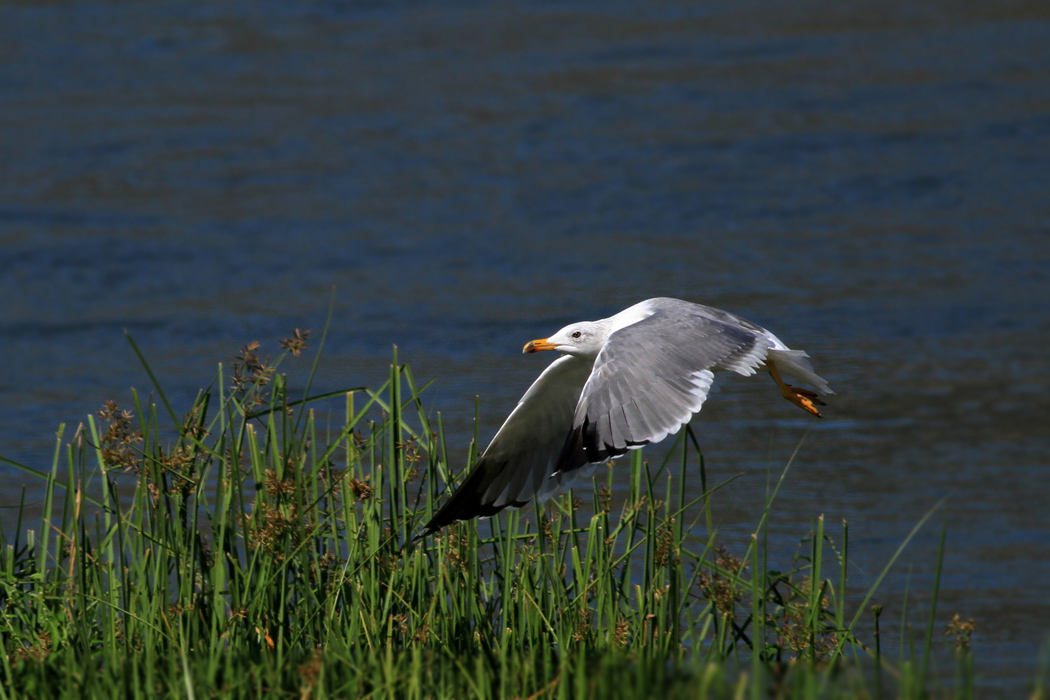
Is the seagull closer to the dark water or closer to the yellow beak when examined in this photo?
the yellow beak

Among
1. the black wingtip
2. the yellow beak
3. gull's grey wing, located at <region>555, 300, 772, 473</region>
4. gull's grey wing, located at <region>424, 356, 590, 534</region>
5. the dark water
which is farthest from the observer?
the dark water

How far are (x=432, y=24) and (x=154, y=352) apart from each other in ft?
30.8

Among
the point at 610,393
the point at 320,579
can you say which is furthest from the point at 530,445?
the point at 320,579

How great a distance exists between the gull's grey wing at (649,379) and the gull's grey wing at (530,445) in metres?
0.31

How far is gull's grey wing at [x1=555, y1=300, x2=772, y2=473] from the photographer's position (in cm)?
442

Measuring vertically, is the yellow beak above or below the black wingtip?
above

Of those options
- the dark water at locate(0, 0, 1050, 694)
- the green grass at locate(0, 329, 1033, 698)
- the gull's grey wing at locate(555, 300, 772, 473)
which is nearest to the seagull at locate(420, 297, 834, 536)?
the gull's grey wing at locate(555, 300, 772, 473)

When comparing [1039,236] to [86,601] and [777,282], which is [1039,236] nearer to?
[777,282]

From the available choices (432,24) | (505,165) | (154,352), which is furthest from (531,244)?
(432,24)

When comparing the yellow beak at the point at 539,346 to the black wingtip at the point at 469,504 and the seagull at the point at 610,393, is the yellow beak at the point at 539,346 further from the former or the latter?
the black wingtip at the point at 469,504

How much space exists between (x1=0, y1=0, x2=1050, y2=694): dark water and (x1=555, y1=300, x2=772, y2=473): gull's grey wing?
1.28 metres

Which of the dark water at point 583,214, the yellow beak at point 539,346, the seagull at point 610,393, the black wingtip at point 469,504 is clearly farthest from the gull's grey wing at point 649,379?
the dark water at point 583,214

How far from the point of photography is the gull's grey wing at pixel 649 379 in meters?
4.42

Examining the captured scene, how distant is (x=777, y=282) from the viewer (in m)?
11.0
